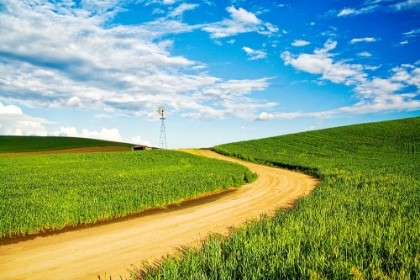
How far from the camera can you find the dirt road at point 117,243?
7.95m

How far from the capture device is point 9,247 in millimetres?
9773

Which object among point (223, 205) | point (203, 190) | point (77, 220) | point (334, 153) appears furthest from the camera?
point (334, 153)

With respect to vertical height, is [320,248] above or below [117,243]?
above

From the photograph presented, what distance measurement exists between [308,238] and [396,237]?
2.19 meters

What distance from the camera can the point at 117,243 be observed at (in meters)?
10.0

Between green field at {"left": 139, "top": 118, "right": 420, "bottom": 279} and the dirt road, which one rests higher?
green field at {"left": 139, "top": 118, "right": 420, "bottom": 279}

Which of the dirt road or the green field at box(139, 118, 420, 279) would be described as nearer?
the green field at box(139, 118, 420, 279)

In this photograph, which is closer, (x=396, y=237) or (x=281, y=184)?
(x=396, y=237)

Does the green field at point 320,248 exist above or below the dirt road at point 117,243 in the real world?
above

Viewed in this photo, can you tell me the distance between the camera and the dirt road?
7945 mm

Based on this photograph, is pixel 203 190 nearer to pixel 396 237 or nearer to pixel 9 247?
pixel 9 247

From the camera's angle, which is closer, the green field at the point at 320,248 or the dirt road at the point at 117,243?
the green field at the point at 320,248

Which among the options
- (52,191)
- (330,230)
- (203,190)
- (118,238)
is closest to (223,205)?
(203,190)

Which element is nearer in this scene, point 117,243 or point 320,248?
point 320,248
